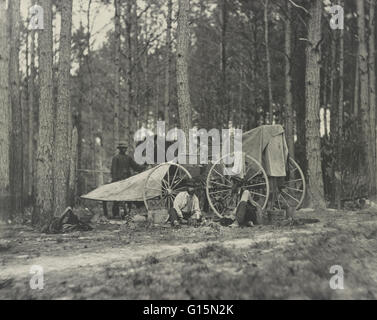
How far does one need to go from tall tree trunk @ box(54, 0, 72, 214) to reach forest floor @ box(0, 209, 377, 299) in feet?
5.33

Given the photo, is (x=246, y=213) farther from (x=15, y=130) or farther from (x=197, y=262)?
(x=15, y=130)

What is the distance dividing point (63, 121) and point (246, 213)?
4.75m

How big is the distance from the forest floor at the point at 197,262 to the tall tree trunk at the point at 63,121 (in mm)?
1625

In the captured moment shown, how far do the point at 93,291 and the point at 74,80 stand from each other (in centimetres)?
2645

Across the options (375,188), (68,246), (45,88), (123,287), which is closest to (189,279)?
(123,287)

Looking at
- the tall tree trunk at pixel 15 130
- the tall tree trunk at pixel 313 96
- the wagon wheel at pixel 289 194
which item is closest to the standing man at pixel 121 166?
the tall tree trunk at pixel 15 130

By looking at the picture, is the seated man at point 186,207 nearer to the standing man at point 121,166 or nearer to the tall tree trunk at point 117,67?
the standing man at point 121,166

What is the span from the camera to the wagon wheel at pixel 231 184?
427 inches

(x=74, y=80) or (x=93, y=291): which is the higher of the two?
(x=74, y=80)

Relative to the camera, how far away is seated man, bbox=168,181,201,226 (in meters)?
10.4

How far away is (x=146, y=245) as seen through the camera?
7.92 m

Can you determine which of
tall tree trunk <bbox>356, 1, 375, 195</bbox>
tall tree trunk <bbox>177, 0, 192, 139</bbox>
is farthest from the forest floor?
tall tree trunk <bbox>356, 1, 375, 195</bbox>

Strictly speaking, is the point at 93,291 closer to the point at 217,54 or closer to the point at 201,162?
the point at 201,162

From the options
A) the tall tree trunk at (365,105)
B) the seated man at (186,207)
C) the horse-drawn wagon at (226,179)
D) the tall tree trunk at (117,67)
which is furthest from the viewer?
the tall tree trunk at (117,67)
